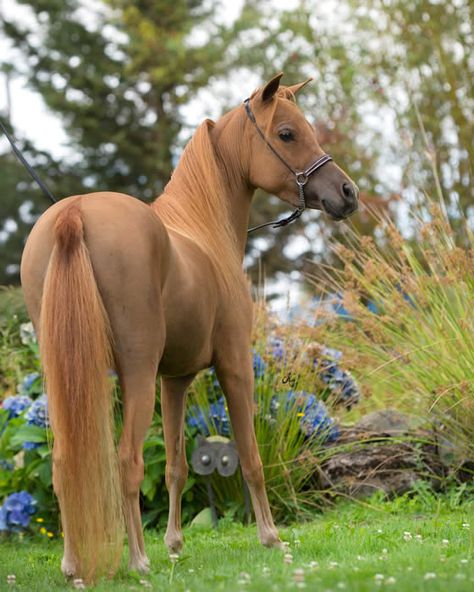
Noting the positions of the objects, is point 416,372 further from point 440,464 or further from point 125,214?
point 125,214

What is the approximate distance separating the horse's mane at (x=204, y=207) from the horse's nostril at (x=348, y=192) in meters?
0.61

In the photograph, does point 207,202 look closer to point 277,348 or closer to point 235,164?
point 235,164

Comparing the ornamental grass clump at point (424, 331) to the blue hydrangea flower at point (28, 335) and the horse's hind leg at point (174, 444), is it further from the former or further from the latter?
the blue hydrangea flower at point (28, 335)

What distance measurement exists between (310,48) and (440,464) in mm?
14486

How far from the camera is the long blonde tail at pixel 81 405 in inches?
131

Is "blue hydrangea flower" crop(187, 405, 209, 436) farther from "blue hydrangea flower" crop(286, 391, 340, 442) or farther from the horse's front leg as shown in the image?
the horse's front leg

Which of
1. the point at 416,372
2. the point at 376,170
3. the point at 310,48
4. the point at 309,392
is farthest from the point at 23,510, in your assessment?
the point at 310,48

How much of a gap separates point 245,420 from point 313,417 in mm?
1832

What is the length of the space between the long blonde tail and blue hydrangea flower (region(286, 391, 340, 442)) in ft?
8.85

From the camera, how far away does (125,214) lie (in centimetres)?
358

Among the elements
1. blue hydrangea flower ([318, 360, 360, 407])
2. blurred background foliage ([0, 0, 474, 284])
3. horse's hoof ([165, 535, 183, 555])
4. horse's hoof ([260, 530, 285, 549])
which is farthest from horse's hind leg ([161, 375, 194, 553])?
blurred background foliage ([0, 0, 474, 284])

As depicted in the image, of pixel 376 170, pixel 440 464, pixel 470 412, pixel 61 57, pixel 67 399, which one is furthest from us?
pixel 61 57

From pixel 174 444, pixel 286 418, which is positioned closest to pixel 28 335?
pixel 286 418

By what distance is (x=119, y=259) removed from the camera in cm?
349
